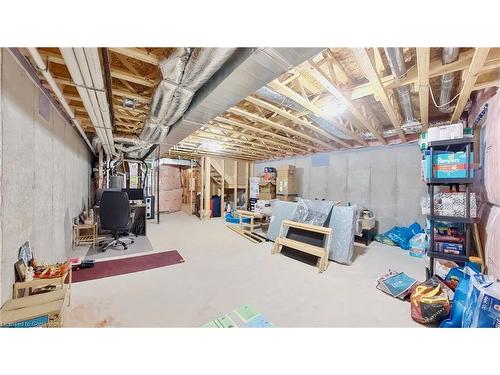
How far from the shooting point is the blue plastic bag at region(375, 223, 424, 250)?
396 cm

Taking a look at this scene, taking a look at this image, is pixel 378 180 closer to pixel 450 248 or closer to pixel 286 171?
pixel 286 171

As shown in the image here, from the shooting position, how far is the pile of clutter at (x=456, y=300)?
1.38 metres

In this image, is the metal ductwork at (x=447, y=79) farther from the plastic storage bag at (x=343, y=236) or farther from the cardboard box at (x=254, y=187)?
the cardboard box at (x=254, y=187)

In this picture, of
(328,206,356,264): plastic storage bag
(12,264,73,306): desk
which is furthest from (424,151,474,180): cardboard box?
(12,264,73,306): desk

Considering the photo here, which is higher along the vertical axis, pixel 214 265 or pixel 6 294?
pixel 6 294

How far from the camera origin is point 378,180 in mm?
4680

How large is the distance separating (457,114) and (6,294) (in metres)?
5.24

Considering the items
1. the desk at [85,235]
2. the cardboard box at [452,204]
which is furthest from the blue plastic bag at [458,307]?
the desk at [85,235]

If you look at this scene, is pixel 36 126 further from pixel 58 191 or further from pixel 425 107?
pixel 425 107

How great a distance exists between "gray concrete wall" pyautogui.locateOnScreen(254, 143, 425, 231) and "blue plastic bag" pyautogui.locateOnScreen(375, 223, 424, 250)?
0.22 meters

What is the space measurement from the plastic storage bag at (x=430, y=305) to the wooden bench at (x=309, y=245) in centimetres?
111

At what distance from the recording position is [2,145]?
4.50 feet

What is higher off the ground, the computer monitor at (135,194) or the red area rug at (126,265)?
the computer monitor at (135,194)
